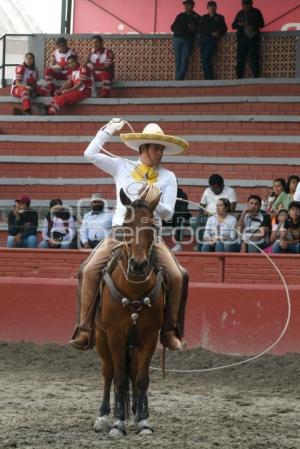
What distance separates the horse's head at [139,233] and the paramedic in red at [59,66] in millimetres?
13649

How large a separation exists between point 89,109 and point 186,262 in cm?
807

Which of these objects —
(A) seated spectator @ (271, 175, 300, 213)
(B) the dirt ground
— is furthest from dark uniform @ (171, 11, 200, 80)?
(B) the dirt ground

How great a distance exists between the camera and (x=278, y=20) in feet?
75.6

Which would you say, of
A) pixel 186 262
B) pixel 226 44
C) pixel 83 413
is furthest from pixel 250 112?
pixel 83 413

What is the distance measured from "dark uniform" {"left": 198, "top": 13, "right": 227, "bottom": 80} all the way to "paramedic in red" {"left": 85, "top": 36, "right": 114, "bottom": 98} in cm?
191

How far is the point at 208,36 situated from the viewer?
69.9 ft

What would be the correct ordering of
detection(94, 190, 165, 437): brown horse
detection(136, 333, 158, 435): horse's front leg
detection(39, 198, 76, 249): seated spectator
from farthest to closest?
detection(39, 198, 76, 249): seated spectator
detection(136, 333, 158, 435): horse's front leg
detection(94, 190, 165, 437): brown horse

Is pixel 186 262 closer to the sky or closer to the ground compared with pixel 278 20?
closer to the ground

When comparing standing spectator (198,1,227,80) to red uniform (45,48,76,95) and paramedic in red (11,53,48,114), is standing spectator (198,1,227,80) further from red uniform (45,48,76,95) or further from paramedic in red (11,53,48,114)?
paramedic in red (11,53,48,114)

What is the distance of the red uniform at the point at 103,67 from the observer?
848 inches

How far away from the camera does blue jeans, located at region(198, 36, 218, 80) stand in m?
21.3

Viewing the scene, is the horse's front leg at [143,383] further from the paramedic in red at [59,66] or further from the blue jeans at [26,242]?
the paramedic in red at [59,66]

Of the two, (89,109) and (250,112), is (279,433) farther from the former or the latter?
(89,109)

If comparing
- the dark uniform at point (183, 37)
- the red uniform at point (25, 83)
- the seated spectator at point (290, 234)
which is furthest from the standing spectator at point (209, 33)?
the seated spectator at point (290, 234)
